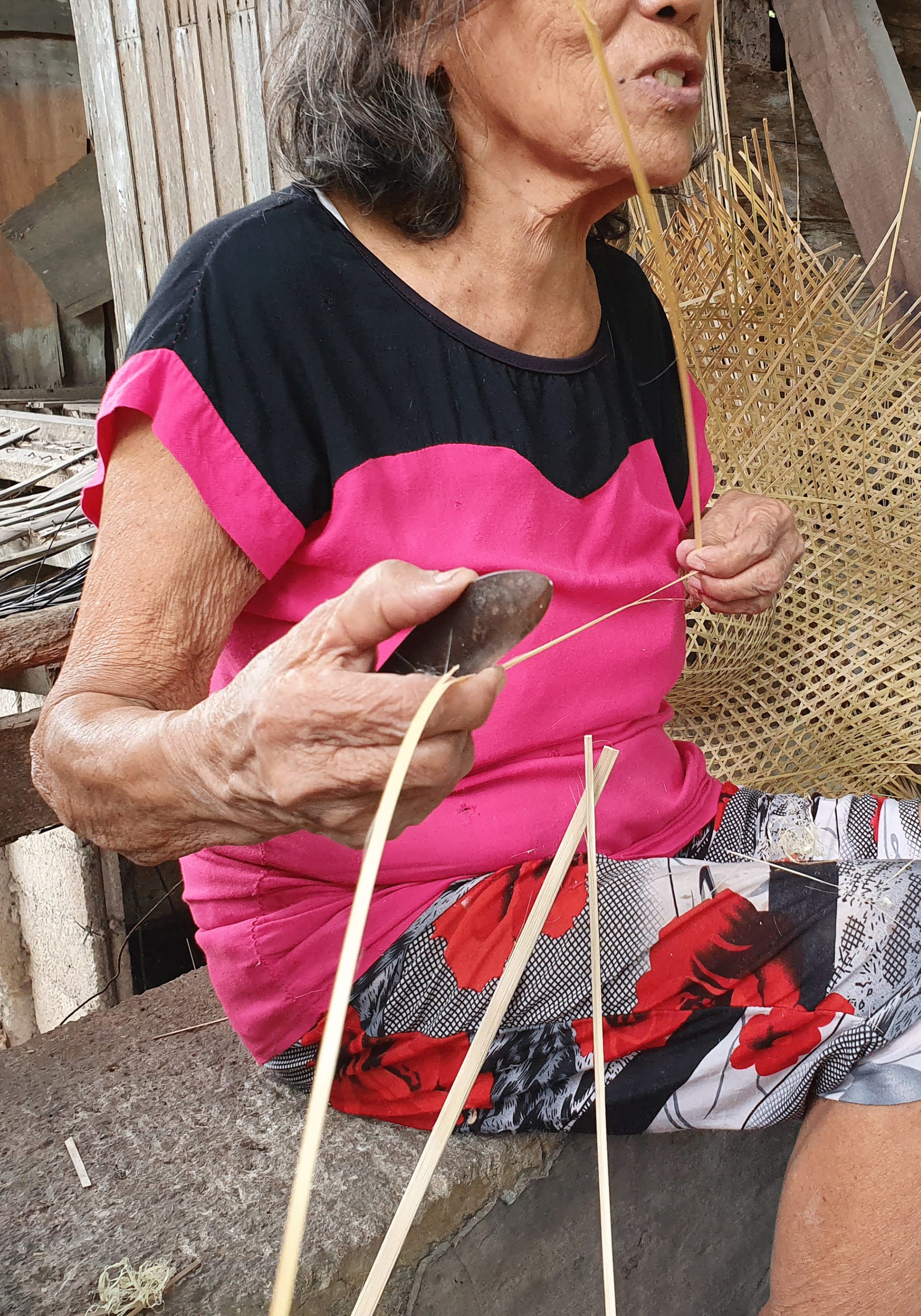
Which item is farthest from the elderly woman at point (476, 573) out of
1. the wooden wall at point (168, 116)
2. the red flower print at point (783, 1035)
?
the wooden wall at point (168, 116)

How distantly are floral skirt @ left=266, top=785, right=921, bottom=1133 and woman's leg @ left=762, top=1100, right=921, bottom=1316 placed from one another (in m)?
0.03

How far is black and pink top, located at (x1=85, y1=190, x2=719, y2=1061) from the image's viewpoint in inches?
32.5

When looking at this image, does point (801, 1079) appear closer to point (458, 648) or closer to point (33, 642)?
point (458, 648)

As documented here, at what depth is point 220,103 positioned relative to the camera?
2229mm

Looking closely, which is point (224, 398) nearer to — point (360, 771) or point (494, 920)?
point (360, 771)

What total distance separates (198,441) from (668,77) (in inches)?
18.3

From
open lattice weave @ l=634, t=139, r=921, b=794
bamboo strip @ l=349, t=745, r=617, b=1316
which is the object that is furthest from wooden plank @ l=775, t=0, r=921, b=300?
bamboo strip @ l=349, t=745, r=617, b=1316

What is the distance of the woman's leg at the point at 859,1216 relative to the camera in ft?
2.69

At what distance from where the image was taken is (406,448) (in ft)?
2.95

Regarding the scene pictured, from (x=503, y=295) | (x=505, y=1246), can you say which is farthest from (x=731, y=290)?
(x=505, y=1246)

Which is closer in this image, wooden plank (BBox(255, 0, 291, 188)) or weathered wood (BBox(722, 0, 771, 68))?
wooden plank (BBox(255, 0, 291, 188))

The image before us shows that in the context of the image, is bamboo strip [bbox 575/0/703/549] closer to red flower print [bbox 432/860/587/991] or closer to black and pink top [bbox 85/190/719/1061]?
black and pink top [bbox 85/190/719/1061]

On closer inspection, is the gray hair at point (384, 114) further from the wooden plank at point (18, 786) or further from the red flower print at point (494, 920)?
the wooden plank at point (18, 786)

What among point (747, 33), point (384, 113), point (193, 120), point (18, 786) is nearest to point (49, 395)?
point (193, 120)
